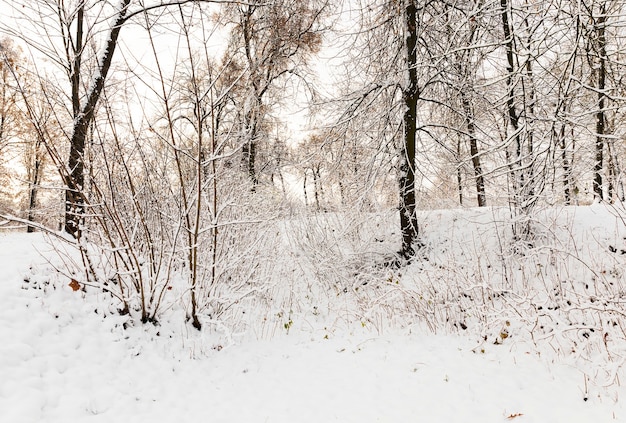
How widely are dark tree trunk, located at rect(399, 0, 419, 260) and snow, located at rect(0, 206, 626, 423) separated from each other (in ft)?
9.46

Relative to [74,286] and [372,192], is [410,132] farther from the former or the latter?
[74,286]

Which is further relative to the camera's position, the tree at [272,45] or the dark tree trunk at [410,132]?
the tree at [272,45]

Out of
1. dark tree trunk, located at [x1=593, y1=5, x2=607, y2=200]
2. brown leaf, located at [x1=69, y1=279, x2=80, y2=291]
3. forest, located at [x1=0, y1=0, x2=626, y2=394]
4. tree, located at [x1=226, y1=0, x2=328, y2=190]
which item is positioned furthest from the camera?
tree, located at [x1=226, y1=0, x2=328, y2=190]

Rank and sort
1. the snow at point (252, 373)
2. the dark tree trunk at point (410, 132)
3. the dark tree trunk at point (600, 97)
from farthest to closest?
1. the dark tree trunk at point (410, 132)
2. the dark tree trunk at point (600, 97)
3. the snow at point (252, 373)

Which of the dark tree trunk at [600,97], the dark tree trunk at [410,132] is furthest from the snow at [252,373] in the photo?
the dark tree trunk at [410,132]

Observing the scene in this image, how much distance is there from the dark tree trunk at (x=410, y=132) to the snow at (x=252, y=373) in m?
2.88

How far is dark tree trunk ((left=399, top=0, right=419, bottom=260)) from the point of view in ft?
22.5

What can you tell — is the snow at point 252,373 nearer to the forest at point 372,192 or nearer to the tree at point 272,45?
the forest at point 372,192

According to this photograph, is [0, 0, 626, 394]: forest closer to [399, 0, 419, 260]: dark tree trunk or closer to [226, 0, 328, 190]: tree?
[399, 0, 419, 260]: dark tree trunk

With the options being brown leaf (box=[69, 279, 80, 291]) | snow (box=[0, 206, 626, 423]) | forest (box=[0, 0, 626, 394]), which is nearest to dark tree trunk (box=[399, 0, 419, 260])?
forest (box=[0, 0, 626, 394])

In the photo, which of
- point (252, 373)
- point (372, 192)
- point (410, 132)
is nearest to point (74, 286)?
point (252, 373)

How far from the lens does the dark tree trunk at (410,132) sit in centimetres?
687

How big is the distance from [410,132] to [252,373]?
5.38m

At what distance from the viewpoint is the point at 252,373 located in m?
4.09
